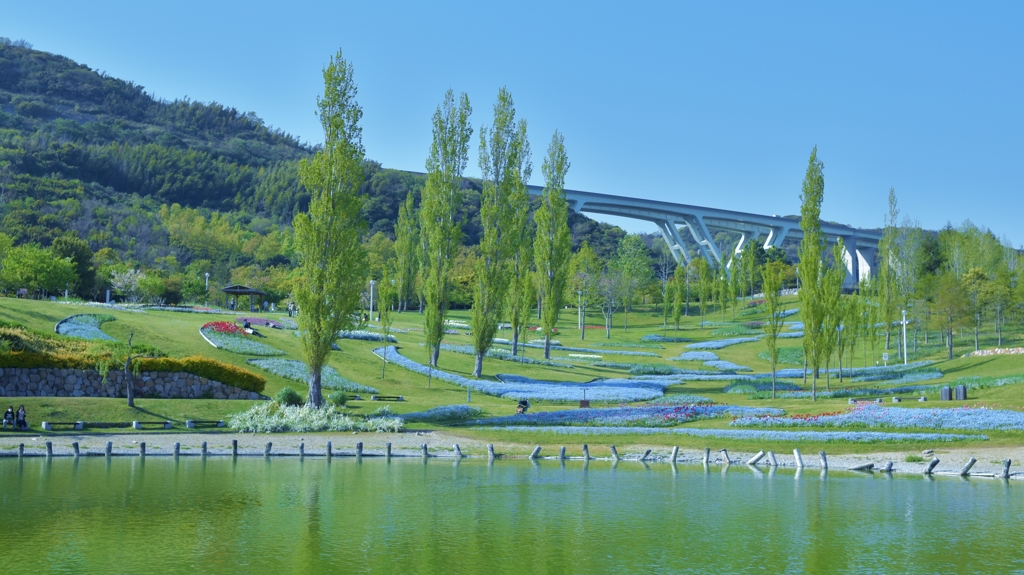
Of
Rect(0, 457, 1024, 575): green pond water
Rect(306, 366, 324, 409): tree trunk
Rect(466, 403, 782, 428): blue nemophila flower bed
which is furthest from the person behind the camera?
Rect(306, 366, 324, 409): tree trunk

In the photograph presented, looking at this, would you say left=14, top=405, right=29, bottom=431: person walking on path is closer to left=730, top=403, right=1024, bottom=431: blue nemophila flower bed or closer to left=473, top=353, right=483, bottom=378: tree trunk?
left=473, top=353, right=483, bottom=378: tree trunk

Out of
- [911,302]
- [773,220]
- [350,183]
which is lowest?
[911,302]

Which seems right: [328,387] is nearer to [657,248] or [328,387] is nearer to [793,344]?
[793,344]

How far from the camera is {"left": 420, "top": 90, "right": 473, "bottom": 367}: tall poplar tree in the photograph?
1930 inches

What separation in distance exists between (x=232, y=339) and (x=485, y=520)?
32.2m

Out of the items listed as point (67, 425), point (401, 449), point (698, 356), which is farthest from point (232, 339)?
point (698, 356)

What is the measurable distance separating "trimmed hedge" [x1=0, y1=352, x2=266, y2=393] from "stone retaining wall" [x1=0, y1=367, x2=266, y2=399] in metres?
0.20

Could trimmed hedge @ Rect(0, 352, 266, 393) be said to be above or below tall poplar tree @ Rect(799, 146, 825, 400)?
below

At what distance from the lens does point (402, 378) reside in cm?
4722

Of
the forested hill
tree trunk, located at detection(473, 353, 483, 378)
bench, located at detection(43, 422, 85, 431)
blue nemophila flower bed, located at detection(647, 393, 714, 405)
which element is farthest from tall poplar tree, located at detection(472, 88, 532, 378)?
the forested hill

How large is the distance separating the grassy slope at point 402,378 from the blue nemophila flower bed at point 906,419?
3.22ft

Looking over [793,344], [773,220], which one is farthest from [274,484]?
[773,220]

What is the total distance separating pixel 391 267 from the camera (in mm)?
99750

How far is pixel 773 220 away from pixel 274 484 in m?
129
